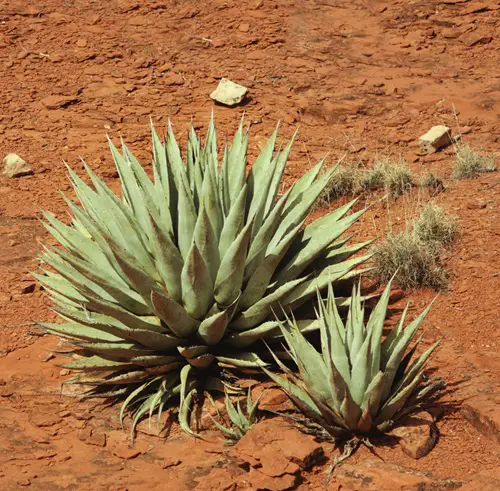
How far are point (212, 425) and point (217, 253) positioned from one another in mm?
882

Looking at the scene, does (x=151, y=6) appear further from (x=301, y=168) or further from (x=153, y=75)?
(x=301, y=168)

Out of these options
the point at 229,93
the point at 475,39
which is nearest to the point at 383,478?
the point at 229,93

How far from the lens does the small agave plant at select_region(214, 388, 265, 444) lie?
4.26m

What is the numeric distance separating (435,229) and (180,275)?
7.46 feet

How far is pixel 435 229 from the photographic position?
19.5 ft

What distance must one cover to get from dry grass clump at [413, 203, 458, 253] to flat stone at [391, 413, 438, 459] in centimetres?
195

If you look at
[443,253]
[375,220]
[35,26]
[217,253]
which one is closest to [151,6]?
[35,26]

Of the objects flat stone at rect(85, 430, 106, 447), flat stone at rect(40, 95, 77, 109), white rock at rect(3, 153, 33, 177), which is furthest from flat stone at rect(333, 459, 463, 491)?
flat stone at rect(40, 95, 77, 109)

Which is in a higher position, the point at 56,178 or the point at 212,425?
the point at 212,425

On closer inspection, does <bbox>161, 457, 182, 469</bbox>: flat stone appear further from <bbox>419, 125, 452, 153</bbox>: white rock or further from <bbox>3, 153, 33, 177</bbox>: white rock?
<bbox>419, 125, 452, 153</bbox>: white rock

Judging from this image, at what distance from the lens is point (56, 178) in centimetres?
755

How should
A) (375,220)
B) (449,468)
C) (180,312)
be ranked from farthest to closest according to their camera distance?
(375,220) → (180,312) → (449,468)

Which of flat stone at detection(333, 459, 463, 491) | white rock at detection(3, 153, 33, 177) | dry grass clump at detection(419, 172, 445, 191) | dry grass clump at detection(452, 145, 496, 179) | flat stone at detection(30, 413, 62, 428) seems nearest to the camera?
flat stone at detection(333, 459, 463, 491)

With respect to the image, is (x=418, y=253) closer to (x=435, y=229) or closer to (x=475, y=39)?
(x=435, y=229)
